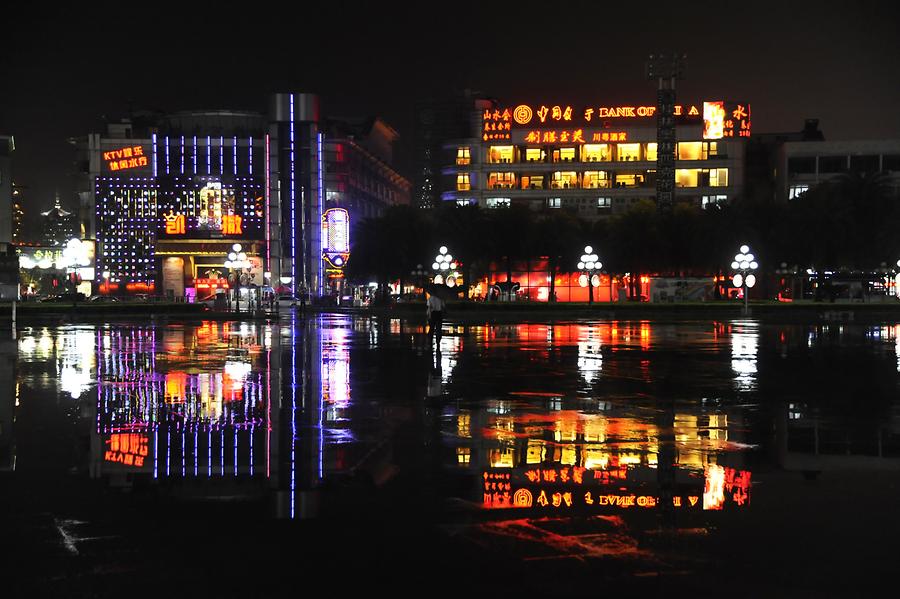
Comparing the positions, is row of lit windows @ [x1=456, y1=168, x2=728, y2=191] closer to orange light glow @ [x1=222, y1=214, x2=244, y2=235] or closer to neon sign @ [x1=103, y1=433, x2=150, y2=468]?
orange light glow @ [x1=222, y1=214, x2=244, y2=235]

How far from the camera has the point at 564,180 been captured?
368ft

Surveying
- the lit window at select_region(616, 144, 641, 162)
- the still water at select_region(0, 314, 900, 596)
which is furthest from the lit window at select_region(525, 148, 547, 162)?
the still water at select_region(0, 314, 900, 596)

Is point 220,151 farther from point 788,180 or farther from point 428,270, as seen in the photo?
point 788,180

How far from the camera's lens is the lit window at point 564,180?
367 feet

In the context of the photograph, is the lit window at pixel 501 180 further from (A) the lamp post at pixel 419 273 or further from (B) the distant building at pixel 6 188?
(B) the distant building at pixel 6 188

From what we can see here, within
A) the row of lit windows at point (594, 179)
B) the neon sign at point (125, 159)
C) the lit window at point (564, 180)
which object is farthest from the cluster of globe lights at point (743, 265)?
the neon sign at point (125, 159)

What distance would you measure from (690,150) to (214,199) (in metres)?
58.2

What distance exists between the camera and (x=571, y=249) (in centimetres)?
8412

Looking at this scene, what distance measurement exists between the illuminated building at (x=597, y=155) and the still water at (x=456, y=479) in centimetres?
9387

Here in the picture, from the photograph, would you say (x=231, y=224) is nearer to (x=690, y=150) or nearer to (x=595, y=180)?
(x=595, y=180)

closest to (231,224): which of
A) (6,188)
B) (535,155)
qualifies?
(6,188)

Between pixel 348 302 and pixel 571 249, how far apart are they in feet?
77.9

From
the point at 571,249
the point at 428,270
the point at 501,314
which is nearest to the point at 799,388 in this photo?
the point at 501,314

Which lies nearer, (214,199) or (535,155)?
(214,199)
